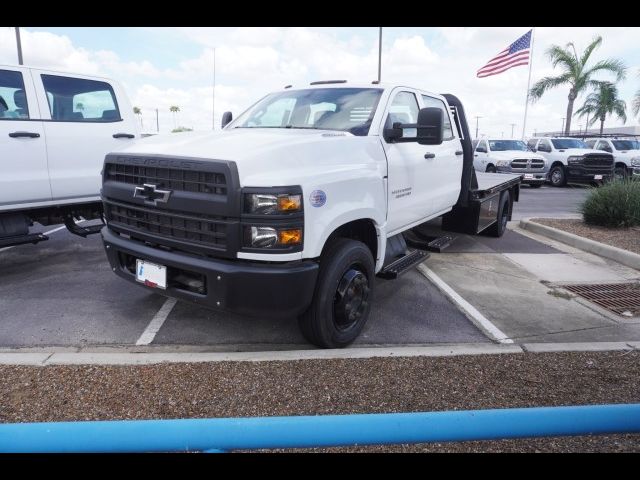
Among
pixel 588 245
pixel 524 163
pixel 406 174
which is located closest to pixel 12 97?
pixel 406 174

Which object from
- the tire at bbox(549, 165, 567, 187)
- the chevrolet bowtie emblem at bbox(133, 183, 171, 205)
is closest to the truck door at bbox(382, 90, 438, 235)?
the chevrolet bowtie emblem at bbox(133, 183, 171, 205)

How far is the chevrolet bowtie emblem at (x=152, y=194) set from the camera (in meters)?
3.21

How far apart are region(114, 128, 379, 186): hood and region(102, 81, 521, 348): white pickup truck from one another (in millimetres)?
10

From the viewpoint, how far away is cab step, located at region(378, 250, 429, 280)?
4.18 meters

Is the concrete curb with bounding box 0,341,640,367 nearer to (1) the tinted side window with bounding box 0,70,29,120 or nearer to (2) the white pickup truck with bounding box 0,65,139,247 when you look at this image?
(2) the white pickup truck with bounding box 0,65,139,247

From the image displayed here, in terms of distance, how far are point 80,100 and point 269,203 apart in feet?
13.3

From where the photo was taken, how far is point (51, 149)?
5.17 meters

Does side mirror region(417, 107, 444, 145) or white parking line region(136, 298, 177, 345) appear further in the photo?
side mirror region(417, 107, 444, 145)

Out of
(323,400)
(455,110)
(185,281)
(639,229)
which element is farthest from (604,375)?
(639,229)

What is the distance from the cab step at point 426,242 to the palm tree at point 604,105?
29.5 m

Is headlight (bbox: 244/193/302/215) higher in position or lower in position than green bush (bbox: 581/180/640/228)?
higher

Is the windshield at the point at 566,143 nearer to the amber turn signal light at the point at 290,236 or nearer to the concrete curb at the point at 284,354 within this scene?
the concrete curb at the point at 284,354

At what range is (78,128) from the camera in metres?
5.47
